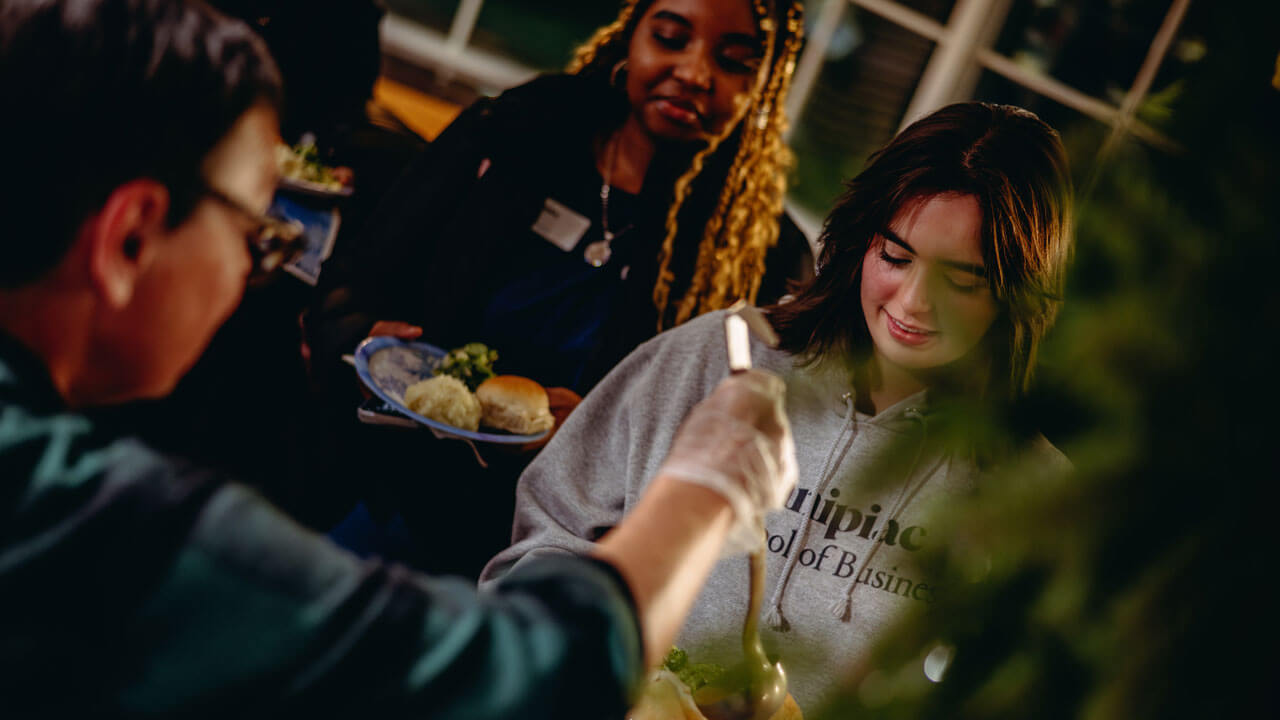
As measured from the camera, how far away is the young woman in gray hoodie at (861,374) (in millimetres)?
1412

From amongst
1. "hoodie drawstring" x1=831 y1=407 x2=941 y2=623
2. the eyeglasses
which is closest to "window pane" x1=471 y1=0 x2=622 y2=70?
"hoodie drawstring" x1=831 y1=407 x2=941 y2=623

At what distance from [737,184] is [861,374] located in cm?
103

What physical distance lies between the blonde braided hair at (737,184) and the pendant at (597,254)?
17 centimetres

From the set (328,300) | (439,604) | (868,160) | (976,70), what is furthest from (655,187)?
(976,70)

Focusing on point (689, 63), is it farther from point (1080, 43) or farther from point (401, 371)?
point (1080, 43)

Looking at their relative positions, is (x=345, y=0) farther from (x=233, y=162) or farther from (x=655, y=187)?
(x=233, y=162)

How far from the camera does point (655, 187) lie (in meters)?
2.38

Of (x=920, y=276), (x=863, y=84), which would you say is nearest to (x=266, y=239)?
(x=920, y=276)

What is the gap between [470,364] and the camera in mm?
2172

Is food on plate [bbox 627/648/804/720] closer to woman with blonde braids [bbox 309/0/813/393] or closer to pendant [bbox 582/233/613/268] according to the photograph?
woman with blonde braids [bbox 309/0/813/393]

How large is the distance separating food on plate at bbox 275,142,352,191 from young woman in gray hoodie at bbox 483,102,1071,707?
1813 mm

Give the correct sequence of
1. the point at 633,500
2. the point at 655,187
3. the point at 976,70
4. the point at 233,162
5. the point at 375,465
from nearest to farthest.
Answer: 1. the point at 233,162
2. the point at 633,500
3. the point at 375,465
4. the point at 655,187
5. the point at 976,70

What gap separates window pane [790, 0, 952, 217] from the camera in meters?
4.34

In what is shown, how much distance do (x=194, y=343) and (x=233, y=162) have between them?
183 millimetres
